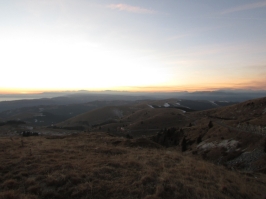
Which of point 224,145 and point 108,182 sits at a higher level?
point 108,182

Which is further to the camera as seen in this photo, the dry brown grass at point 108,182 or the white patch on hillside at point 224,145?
the white patch on hillside at point 224,145

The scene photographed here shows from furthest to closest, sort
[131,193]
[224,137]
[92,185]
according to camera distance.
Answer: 1. [224,137]
2. [92,185]
3. [131,193]

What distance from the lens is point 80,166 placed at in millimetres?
13594

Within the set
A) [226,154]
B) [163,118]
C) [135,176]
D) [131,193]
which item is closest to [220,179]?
[135,176]

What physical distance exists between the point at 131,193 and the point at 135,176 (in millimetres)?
2445

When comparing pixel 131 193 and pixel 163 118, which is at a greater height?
pixel 131 193

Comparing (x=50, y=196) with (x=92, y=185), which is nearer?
(x=50, y=196)

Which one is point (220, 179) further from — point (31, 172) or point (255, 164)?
point (255, 164)

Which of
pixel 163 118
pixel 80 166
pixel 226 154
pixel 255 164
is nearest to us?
pixel 80 166

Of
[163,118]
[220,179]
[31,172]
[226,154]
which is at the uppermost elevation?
[31,172]

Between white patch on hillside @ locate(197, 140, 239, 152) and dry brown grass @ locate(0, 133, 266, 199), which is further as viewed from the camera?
white patch on hillside @ locate(197, 140, 239, 152)

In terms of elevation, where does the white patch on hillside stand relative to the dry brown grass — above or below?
below

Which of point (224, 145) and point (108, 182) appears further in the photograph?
point (224, 145)

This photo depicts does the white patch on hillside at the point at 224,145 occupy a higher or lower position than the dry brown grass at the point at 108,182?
lower
